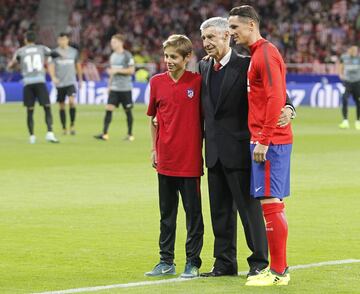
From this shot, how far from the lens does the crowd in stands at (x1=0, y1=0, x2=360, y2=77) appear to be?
47.1 m

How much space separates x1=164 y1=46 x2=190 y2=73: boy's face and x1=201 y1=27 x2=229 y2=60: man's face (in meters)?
0.28

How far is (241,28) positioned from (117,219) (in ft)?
14.5

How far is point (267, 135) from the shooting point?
848 centimetres

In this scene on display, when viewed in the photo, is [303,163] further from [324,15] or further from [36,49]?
[324,15]

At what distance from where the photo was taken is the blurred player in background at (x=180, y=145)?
9.14 m

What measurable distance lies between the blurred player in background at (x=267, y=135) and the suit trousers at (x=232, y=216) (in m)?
0.18

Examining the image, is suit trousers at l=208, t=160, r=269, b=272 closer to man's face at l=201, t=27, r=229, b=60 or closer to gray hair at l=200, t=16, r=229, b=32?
man's face at l=201, t=27, r=229, b=60

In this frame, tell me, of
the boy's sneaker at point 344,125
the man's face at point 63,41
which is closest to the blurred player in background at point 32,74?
the man's face at point 63,41

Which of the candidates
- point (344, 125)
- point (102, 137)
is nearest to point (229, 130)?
point (102, 137)

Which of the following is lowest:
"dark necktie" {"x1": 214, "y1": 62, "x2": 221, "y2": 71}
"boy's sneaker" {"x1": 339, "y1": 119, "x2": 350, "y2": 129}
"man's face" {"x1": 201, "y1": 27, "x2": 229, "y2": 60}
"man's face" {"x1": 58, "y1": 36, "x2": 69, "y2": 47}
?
"boy's sneaker" {"x1": 339, "y1": 119, "x2": 350, "y2": 129}

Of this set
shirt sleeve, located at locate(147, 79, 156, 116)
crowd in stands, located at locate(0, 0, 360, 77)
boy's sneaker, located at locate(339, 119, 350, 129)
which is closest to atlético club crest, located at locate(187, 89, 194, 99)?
shirt sleeve, located at locate(147, 79, 156, 116)

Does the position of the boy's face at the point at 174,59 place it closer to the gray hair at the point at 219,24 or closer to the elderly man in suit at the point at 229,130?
the elderly man in suit at the point at 229,130

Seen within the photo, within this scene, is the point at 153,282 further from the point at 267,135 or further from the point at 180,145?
the point at 267,135

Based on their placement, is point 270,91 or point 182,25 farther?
point 182,25
